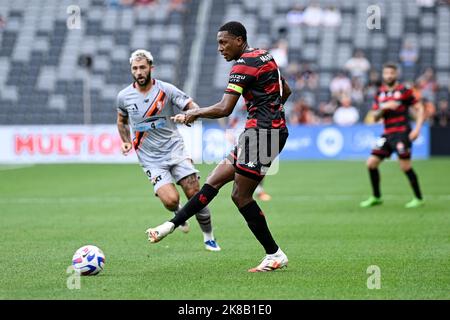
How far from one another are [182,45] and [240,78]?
2806 centimetres

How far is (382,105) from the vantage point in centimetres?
1584

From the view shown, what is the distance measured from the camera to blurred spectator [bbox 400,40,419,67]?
34.2 meters

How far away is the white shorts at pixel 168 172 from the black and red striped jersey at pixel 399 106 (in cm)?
608

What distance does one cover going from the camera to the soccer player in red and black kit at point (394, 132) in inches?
619

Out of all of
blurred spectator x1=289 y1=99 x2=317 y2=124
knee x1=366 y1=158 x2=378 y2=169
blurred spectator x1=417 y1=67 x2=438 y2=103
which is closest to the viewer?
knee x1=366 y1=158 x2=378 y2=169

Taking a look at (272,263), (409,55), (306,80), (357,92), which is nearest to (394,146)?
(272,263)

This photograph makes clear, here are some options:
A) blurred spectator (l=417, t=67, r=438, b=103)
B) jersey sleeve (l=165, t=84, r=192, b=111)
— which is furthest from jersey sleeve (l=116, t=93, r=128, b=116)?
blurred spectator (l=417, t=67, r=438, b=103)

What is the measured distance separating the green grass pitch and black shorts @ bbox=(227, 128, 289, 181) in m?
1.05

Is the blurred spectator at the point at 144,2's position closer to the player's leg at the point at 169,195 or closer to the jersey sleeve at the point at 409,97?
the jersey sleeve at the point at 409,97

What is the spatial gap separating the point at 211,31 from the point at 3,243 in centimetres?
2622

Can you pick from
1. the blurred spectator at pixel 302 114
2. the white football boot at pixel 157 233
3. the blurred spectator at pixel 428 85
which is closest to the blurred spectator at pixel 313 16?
the blurred spectator at pixel 428 85

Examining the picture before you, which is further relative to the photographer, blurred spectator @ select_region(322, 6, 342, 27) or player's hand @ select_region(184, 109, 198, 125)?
blurred spectator @ select_region(322, 6, 342, 27)

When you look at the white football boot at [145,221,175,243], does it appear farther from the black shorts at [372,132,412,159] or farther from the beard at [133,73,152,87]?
the black shorts at [372,132,412,159]

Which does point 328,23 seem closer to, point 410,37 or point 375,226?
point 410,37
